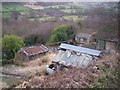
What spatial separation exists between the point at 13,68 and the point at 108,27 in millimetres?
1110

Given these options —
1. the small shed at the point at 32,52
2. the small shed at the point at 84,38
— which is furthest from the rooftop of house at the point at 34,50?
the small shed at the point at 84,38

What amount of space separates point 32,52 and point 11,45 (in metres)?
0.25

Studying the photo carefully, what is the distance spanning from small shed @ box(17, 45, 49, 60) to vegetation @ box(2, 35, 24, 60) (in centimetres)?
6

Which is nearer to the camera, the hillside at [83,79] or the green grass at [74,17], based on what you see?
the hillside at [83,79]

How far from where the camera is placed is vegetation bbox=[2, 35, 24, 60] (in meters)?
2.62

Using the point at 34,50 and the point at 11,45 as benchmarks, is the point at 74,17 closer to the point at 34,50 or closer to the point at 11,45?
the point at 34,50

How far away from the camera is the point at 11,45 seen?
273 cm

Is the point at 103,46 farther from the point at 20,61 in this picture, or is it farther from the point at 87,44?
the point at 20,61

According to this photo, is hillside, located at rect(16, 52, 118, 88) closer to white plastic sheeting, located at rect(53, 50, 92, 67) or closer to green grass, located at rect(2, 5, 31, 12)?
A: white plastic sheeting, located at rect(53, 50, 92, 67)


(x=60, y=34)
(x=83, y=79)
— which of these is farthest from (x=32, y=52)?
(x=83, y=79)

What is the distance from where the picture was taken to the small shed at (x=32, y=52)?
9.05 ft

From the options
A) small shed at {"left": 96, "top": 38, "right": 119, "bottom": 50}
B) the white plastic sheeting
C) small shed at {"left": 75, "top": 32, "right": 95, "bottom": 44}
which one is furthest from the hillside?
small shed at {"left": 75, "top": 32, "right": 95, "bottom": 44}

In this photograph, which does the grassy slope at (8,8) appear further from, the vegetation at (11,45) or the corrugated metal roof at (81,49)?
the corrugated metal roof at (81,49)

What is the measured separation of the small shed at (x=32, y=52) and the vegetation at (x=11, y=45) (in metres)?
0.06
